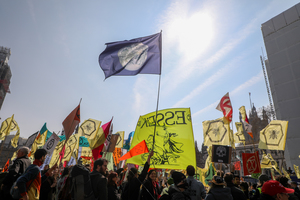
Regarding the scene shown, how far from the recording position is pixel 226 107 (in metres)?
11.1

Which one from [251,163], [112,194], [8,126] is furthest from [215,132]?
[8,126]

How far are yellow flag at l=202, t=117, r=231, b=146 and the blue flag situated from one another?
7.32 meters

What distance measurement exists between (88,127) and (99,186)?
1204 centimetres

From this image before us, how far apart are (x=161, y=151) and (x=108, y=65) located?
352 centimetres

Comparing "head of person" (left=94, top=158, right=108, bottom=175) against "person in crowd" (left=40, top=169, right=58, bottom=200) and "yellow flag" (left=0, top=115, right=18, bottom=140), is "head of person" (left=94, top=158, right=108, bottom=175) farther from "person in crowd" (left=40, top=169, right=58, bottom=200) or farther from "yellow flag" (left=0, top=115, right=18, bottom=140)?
"yellow flag" (left=0, top=115, right=18, bottom=140)

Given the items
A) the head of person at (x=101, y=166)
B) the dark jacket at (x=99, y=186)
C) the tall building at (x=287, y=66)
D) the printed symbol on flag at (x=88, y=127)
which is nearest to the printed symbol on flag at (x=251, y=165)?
the head of person at (x=101, y=166)

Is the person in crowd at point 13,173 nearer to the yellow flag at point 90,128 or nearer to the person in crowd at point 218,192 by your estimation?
Answer: the person in crowd at point 218,192

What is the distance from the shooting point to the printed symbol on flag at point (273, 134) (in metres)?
10.8

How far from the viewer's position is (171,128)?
19.2ft

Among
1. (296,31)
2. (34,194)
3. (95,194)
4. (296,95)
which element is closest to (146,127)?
(95,194)

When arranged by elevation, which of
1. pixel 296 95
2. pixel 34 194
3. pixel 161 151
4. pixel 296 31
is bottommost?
pixel 34 194

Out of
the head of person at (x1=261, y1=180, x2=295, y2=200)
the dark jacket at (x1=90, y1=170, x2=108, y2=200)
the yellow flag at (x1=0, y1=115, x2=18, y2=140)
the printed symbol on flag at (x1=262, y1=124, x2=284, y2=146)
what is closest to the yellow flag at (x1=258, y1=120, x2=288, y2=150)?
the printed symbol on flag at (x1=262, y1=124, x2=284, y2=146)

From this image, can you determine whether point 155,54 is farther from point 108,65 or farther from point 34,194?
point 34,194

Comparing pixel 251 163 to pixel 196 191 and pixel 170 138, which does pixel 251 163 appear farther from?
pixel 196 191
